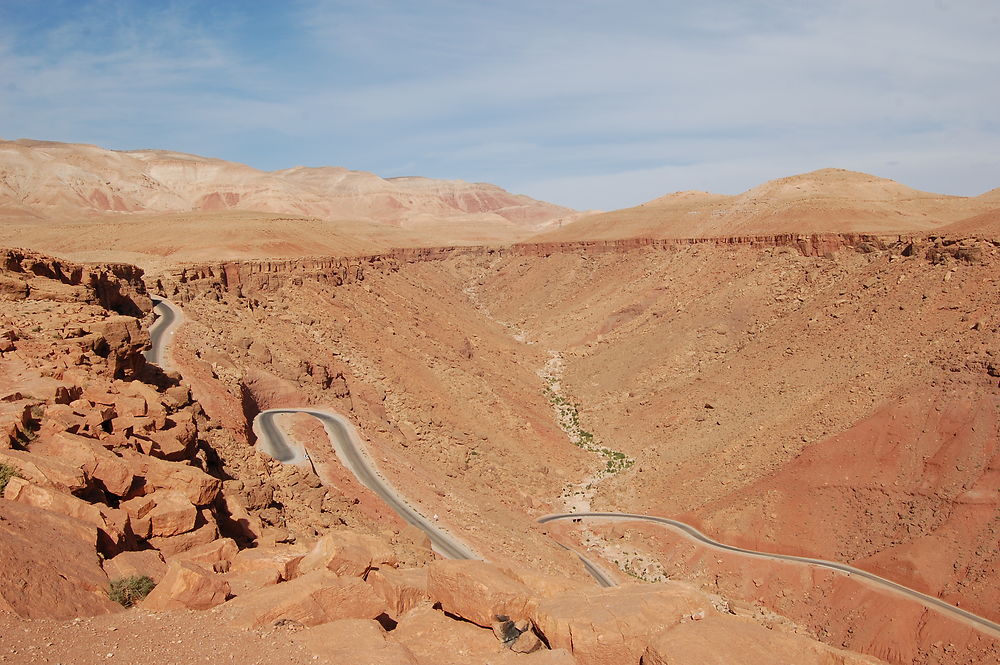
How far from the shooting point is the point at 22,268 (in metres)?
21.8

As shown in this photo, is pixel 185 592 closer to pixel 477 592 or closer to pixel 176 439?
pixel 477 592

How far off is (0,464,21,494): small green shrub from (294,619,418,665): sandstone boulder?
474cm

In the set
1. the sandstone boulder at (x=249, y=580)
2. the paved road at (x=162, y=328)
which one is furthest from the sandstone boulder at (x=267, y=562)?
the paved road at (x=162, y=328)

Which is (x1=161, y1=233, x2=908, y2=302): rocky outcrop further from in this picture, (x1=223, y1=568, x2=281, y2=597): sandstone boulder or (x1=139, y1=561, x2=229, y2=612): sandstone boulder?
(x1=139, y1=561, x2=229, y2=612): sandstone boulder

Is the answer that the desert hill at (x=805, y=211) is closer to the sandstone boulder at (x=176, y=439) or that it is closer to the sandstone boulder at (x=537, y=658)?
the sandstone boulder at (x=176, y=439)

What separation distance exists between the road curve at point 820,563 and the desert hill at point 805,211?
1293 inches

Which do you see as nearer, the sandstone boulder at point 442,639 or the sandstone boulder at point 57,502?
the sandstone boulder at point 442,639

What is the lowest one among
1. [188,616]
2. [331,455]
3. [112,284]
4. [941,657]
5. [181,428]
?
[941,657]

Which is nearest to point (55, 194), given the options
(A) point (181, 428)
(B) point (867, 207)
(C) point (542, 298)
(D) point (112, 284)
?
(C) point (542, 298)

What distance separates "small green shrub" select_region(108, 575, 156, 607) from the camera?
9.62 metres

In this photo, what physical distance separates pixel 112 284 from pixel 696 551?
24468 mm

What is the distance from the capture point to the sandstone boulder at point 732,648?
8969mm

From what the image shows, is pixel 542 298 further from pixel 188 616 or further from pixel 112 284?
pixel 188 616

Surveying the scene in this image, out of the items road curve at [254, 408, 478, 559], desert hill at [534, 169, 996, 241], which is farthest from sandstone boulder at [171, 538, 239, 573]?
desert hill at [534, 169, 996, 241]
